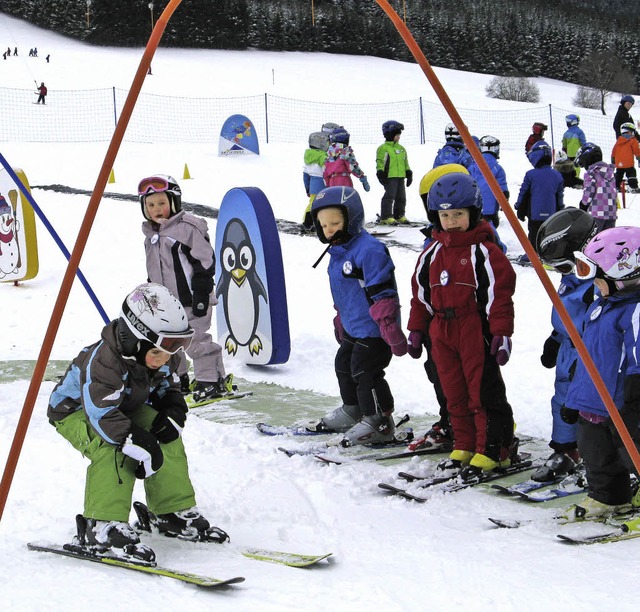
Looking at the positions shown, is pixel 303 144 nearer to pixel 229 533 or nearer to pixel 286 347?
pixel 286 347

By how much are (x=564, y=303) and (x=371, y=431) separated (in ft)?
5.24

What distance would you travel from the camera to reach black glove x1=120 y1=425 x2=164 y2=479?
4.02 m

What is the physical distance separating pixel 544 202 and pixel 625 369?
6.72 metres

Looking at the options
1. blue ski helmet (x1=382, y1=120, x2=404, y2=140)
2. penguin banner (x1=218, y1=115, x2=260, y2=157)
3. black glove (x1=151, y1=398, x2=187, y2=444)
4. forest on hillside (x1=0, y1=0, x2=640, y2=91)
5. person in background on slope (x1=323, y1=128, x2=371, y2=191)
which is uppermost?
forest on hillside (x1=0, y1=0, x2=640, y2=91)

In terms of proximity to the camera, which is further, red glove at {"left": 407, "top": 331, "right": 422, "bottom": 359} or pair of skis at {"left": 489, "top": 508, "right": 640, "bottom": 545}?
red glove at {"left": 407, "top": 331, "right": 422, "bottom": 359}

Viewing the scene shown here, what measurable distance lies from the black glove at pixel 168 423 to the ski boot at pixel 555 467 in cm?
204

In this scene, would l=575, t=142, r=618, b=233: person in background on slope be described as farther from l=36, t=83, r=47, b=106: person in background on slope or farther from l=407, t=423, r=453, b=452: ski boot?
l=36, t=83, r=47, b=106: person in background on slope

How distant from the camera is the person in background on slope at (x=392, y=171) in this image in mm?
13086

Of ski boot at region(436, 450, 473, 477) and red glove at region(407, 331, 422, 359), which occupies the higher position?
red glove at region(407, 331, 422, 359)

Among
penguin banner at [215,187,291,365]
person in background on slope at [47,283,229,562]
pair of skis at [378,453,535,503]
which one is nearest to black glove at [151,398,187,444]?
person in background on slope at [47,283,229,562]

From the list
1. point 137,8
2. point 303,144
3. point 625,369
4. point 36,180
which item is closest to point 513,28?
point 137,8

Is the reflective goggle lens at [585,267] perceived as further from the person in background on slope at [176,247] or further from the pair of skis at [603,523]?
the person in background on slope at [176,247]

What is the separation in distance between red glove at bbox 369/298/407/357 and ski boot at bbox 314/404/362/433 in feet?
2.62

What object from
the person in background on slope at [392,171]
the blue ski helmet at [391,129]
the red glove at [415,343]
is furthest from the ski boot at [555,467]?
the blue ski helmet at [391,129]
